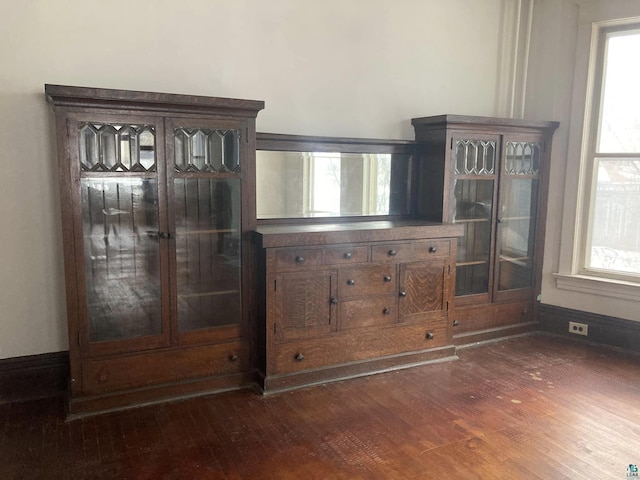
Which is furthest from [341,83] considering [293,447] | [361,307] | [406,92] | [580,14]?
[293,447]

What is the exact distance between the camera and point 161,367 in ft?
9.91

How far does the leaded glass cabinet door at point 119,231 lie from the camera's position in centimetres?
276

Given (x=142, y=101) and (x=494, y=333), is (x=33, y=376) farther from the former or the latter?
(x=494, y=333)

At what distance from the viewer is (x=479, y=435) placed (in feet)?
8.75

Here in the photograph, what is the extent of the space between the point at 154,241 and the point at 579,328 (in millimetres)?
3419

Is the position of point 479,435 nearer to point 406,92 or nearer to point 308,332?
point 308,332

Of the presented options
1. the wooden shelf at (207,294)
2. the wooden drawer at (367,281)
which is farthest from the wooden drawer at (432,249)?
the wooden shelf at (207,294)

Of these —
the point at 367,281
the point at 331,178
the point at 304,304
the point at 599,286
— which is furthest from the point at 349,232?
the point at 599,286

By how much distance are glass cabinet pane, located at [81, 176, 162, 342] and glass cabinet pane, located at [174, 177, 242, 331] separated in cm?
15

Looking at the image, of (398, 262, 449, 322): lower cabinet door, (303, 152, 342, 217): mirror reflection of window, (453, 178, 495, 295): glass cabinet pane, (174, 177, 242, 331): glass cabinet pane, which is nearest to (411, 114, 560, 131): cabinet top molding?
(453, 178, 495, 295): glass cabinet pane

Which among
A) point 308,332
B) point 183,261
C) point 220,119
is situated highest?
point 220,119

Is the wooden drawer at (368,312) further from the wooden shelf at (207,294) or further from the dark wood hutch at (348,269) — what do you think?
the wooden shelf at (207,294)

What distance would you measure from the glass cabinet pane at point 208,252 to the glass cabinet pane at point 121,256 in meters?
0.15

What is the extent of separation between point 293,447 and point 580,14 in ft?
12.8
